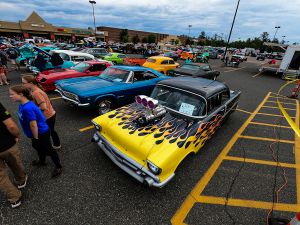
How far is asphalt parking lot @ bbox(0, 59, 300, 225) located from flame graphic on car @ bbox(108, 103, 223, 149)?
904 mm

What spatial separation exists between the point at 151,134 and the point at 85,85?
360 cm

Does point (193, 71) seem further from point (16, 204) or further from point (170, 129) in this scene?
point (16, 204)

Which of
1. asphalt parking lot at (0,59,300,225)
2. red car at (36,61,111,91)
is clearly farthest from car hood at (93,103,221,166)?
red car at (36,61,111,91)

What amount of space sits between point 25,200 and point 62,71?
6.48 metres

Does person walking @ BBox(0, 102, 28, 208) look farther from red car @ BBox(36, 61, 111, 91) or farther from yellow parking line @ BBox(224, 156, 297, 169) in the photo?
red car @ BBox(36, 61, 111, 91)

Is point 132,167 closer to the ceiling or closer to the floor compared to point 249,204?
closer to the ceiling

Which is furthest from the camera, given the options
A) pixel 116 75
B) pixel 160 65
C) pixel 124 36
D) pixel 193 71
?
pixel 124 36

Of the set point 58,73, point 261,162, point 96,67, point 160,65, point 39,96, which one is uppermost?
point 39,96

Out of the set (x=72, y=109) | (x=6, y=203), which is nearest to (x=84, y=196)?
(x=6, y=203)

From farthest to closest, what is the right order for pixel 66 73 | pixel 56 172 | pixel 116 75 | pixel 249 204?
pixel 66 73 → pixel 116 75 → pixel 56 172 → pixel 249 204

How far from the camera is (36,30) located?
187ft

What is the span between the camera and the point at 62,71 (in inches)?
322

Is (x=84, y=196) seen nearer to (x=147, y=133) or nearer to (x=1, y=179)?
(x=1, y=179)

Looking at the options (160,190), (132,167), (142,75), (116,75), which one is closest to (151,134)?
(132,167)
